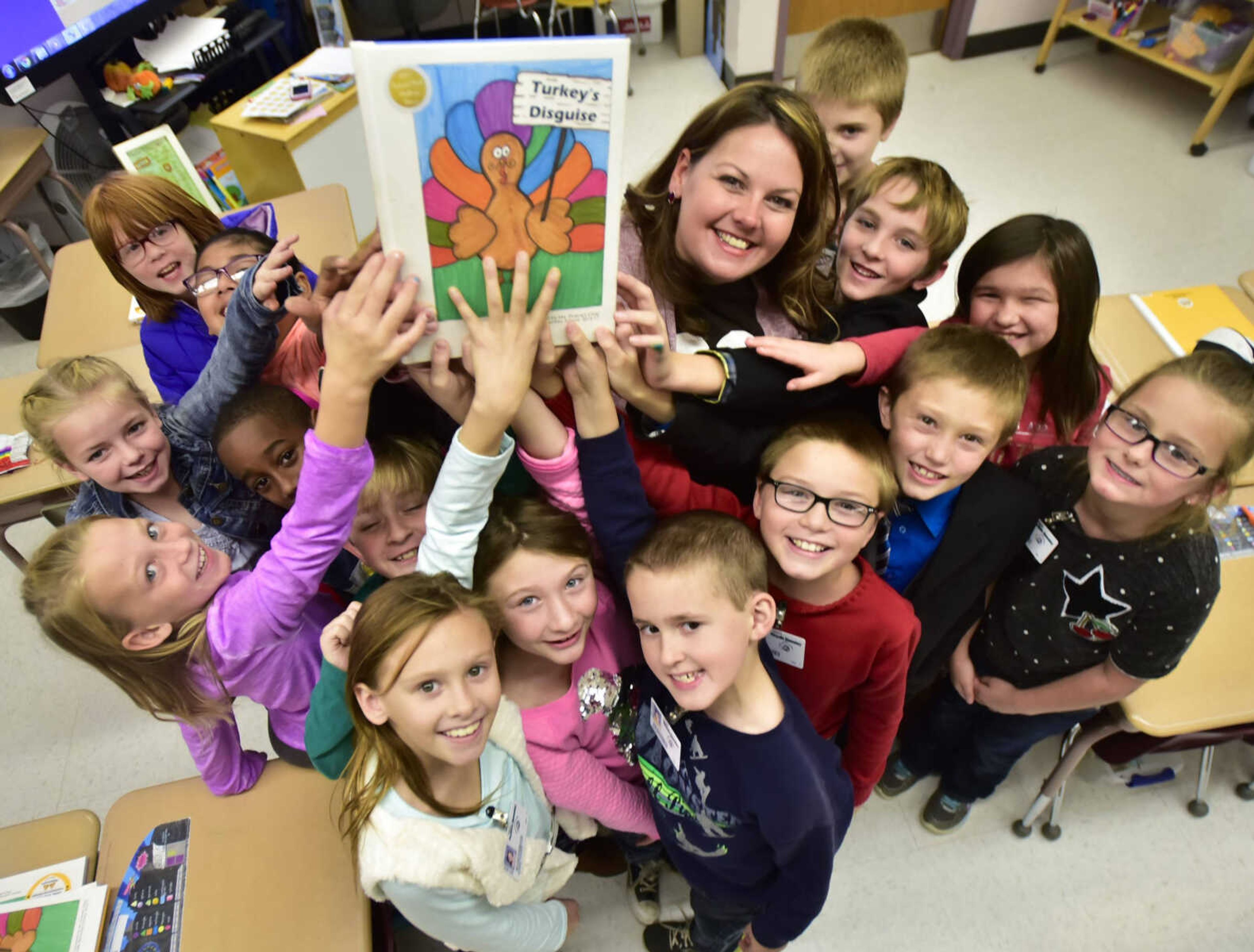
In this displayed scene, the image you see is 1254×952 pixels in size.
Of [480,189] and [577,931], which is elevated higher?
[480,189]

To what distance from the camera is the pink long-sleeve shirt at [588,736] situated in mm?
1225

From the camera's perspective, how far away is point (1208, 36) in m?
3.44

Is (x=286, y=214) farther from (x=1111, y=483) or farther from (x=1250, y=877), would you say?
(x=1250, y=877)

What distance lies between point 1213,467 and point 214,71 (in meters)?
3.93

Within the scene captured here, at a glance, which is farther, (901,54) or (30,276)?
(30,276)

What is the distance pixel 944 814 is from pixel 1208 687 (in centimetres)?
68

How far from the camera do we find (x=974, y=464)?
116cm

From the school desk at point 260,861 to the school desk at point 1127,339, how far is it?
2.02 meters

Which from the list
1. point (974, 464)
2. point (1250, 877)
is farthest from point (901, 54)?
point (1250, 877)

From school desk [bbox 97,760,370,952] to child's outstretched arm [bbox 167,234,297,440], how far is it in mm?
706

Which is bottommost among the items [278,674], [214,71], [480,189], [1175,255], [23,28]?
[1175,255]

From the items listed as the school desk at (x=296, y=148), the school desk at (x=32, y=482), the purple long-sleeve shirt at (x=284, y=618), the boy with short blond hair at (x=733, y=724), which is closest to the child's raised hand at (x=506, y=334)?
the purple long-sleeve shirt at (x=284, y=618)

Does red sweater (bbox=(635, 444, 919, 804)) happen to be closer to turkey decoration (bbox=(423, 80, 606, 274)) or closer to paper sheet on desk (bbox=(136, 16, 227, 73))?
turkey decoration (bbox=(423, 80, 606, 274))

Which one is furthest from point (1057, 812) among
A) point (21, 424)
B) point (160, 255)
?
point (21, 424)
